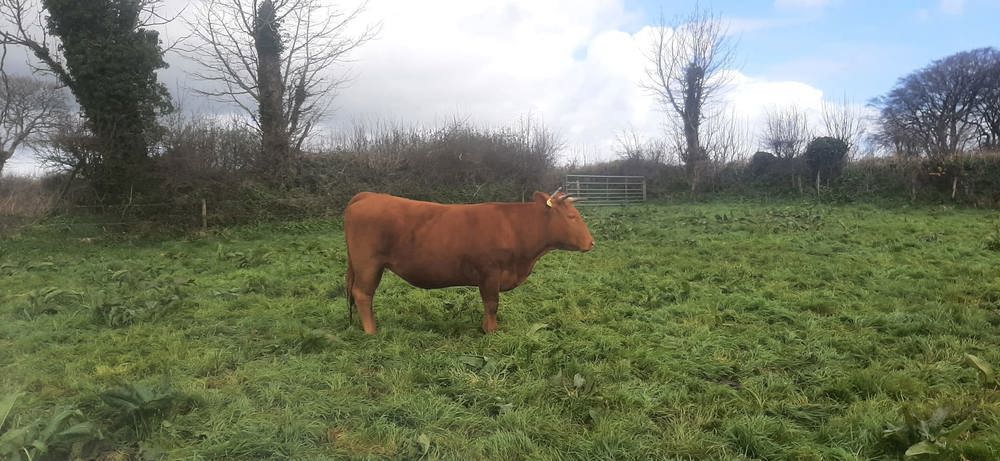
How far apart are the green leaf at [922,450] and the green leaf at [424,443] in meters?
2.63

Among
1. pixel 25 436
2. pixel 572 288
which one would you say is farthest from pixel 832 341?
pixel 25 436

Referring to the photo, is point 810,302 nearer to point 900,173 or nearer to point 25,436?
point 25,436

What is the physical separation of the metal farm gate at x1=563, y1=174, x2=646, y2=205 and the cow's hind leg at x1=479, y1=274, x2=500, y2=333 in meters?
21.3

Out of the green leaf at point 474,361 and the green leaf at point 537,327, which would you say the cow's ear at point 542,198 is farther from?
the green leaf at point 474,361

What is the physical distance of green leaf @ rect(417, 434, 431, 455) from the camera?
3221 mm

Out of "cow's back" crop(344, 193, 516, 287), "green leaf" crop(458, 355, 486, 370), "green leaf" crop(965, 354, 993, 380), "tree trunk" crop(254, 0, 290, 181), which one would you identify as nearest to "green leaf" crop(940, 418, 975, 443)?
"green leaf" crop(965, 354, 993, 380)

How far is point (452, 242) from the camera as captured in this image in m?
5.71

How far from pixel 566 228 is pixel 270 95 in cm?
1557

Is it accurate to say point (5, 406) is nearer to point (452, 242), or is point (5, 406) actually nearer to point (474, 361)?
point (474, 361)

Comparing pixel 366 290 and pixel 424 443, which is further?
pixel 366 290

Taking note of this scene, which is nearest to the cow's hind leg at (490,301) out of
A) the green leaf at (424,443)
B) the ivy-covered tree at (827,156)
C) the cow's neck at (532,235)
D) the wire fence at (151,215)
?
the cow's neck at (532,235)

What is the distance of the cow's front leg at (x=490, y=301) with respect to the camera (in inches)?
226

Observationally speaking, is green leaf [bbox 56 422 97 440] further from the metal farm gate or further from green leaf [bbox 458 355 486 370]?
the metal farm gate

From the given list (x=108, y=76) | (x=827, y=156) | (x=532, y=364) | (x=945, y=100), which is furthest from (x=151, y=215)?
(x=945, y=100)
